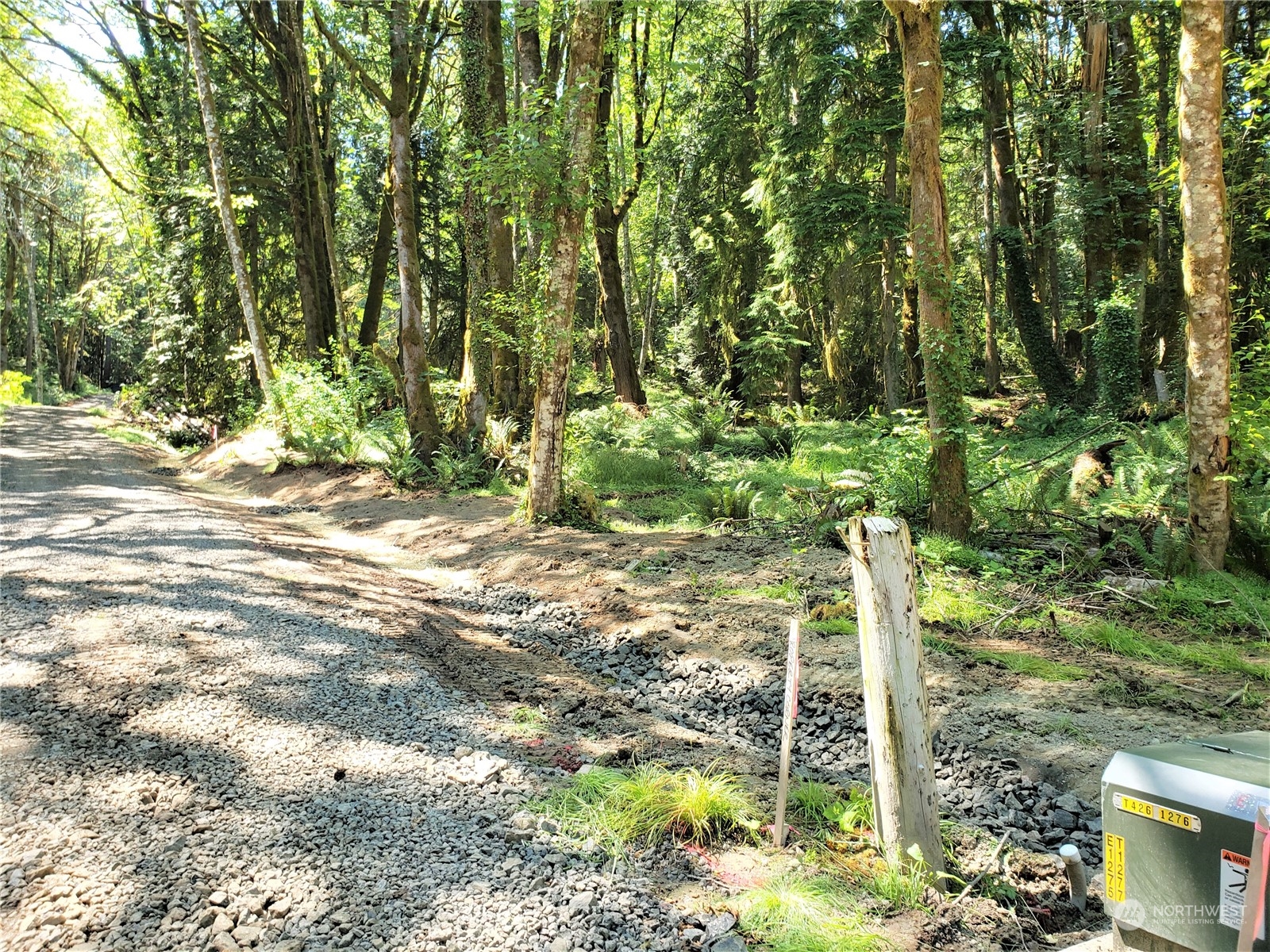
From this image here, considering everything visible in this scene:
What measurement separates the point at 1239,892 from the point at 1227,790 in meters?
0.29

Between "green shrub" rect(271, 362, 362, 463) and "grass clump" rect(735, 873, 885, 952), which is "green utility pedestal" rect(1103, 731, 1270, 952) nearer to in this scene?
"grass clump" rect(735, 873, 885, 952)

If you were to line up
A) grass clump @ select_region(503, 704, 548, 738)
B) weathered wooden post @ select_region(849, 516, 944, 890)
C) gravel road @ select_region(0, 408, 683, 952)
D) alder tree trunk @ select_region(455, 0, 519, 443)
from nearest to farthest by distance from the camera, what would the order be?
gravel road @ select_region(0, 408, 683, 952)
weathered wooden post @ select_region(849, 516, 944, 890)
grass clump @ select_region(503, 704, 548, 738)
alder tree trunk @ select_region(455, 0, 519, 443)

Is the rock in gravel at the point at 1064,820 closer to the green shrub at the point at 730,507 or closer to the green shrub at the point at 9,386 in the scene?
the green shrub at the point at 730,507

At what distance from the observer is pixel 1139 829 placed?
2508 millimetres

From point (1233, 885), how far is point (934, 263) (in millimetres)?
6711

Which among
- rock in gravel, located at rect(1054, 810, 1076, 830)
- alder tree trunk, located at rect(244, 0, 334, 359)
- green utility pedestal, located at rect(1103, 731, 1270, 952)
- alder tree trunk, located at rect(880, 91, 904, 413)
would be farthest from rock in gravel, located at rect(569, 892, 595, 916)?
alder tree trunk, located at rect(244, 0, 334, 359)

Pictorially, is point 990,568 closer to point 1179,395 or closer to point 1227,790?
point 1227,790

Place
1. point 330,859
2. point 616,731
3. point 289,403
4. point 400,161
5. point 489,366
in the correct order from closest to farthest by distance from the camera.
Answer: point 330,859
point 616,731
point 400,161
point 489,366
point 289,403

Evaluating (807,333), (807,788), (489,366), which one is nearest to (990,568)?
(807,788)

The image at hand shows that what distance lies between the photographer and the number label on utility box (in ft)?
7.72

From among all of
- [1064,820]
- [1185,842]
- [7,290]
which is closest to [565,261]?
[1064,820]

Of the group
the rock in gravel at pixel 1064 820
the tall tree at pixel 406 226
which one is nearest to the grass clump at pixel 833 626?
the rock in gravel at pixel 1064 820

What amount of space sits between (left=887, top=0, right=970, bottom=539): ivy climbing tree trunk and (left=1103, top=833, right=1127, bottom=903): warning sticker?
5748mm

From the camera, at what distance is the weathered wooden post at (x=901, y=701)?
337cm
